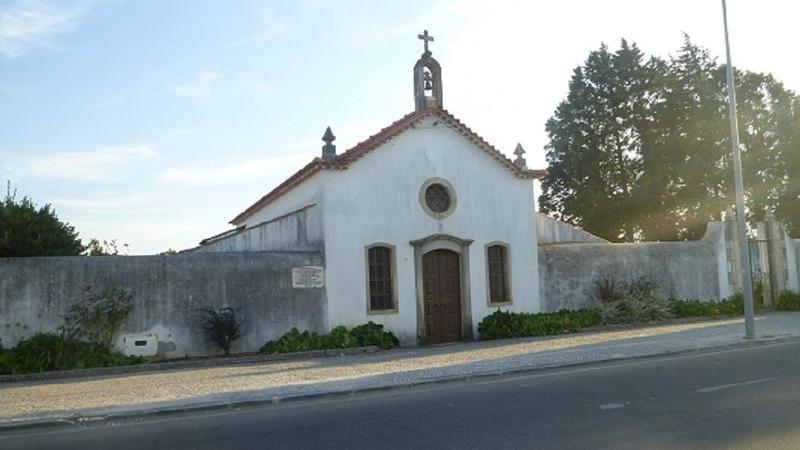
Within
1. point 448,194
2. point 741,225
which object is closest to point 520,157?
point 448,194

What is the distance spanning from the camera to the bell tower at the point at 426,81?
21234 mm

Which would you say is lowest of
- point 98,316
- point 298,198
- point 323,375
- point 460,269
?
point 323,375

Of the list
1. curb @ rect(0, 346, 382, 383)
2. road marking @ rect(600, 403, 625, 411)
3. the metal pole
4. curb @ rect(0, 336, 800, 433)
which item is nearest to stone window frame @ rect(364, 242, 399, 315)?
curb @ rect(0, 346, 382, 383)

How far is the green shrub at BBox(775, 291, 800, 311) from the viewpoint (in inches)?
1003

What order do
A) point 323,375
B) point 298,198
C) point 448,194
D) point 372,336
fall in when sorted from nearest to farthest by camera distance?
point 323,375 → point 372,336 → point 448,194 → point 298,198

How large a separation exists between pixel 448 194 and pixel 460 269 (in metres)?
2.10

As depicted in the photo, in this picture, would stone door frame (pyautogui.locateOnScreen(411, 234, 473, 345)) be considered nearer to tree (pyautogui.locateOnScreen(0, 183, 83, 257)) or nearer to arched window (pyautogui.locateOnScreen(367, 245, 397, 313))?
arched window (pyautogui.locateOnScreen(367, 245, 397, 313))

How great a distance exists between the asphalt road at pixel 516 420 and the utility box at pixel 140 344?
23.0 ft

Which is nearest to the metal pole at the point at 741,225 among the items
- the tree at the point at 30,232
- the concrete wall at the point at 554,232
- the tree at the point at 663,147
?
the concrete wall at the point at 554,232

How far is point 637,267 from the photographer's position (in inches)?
939

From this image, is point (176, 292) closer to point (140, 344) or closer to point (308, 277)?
point (140, 344)

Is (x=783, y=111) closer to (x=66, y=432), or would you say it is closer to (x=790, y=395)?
(x=790, y=395)

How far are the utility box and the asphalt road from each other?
23.0 feet

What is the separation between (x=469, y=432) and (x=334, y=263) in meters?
11.0
